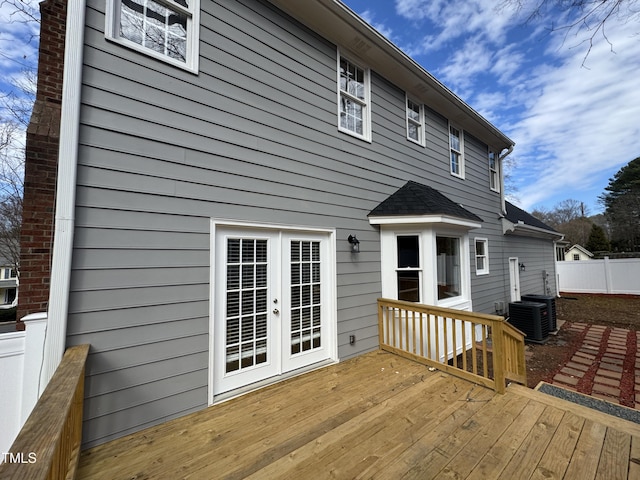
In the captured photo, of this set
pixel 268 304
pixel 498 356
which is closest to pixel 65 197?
pixel 268 304

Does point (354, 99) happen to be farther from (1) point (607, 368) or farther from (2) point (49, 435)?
(1) point (607, 368)

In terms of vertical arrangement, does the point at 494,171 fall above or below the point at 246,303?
above

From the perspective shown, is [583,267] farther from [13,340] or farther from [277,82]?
[13,340]

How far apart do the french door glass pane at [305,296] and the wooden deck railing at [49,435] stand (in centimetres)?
225

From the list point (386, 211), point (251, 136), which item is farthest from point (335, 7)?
point (386, 211)

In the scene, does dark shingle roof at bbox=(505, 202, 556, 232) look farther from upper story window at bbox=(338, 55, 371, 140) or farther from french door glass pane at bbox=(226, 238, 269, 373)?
french door glass pane at bbox=(226, 238, 269, 373)

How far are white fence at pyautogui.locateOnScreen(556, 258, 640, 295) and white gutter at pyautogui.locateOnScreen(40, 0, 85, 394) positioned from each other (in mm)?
17921

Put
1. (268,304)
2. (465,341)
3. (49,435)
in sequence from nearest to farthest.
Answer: (49,435) → (268,304) → (465,341)

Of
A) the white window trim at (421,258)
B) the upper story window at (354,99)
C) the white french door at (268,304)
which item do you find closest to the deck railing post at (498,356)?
the white window trim at (421,258)

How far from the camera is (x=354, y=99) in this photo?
4.73 meters

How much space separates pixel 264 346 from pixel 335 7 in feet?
15.6

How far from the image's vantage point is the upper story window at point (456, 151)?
7148 millimetres

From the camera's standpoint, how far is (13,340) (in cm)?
207

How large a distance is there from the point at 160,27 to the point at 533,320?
346 inches
